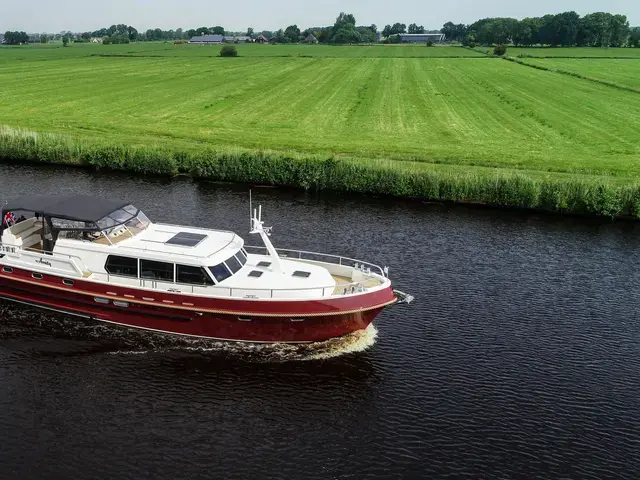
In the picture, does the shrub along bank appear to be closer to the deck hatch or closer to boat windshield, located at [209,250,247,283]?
the deck hatch

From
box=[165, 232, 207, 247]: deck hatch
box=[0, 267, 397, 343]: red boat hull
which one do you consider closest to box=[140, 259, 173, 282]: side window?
box=[0, 267, 397, 343]: red boat hull

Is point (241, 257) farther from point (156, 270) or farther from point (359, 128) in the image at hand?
point (359, 128)

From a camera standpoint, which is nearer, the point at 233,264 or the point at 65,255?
the point at 233,264

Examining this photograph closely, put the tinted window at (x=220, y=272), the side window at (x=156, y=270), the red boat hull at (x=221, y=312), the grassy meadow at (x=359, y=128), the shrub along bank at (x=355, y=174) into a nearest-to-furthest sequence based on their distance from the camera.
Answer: the red boat hull at (x=221, y=312), the tinted window at (x=220, y=272), the side window at (x=156, y=270), the shrub along bank at (x=355, y=174), the grassy meadow at (x=359, y=128)

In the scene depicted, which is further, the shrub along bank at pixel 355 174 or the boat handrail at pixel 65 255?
the shrub along bank at pixel 355 174

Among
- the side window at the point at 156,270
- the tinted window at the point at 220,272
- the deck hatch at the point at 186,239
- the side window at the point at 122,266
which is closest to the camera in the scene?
the tinted window at the point at 220,272

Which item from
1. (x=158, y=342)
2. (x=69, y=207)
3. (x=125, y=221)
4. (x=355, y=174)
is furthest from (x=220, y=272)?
(x=355, y=174)

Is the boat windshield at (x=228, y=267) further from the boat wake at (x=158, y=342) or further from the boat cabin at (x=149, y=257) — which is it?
the boat wake at (x=158, y=342)

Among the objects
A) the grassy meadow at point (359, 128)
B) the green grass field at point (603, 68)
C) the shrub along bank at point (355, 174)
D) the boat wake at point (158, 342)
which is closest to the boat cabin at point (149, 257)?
the boat wake at point (158, 342)
